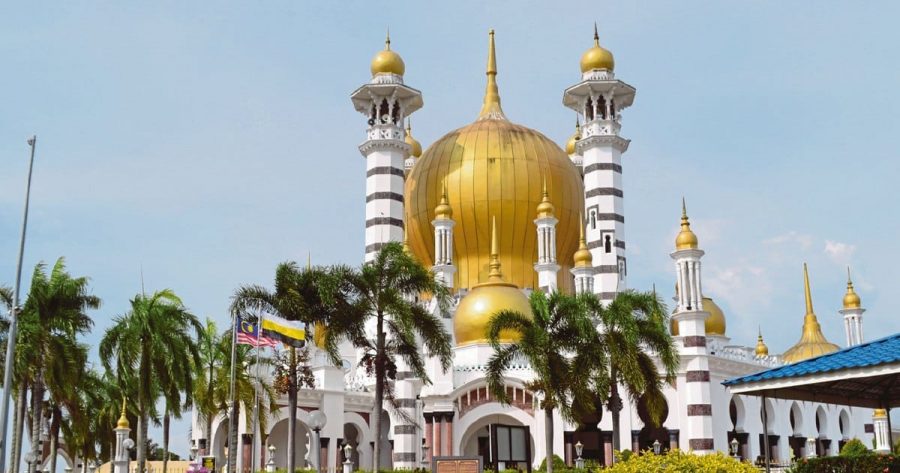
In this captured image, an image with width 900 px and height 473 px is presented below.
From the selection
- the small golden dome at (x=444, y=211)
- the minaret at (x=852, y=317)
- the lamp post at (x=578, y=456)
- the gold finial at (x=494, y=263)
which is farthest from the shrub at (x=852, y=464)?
the minaret at (x=852, y=317)

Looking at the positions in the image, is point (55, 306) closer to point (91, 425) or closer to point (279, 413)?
point (279, 413)

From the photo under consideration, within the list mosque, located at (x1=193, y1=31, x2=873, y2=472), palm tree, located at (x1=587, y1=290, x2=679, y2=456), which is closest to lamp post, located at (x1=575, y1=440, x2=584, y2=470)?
mosque, located at (x1=193, y1=31, x2=873, y2=472)

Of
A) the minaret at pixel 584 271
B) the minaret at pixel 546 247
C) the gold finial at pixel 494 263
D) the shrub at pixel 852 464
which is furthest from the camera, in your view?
the minaret at pixel 546 247

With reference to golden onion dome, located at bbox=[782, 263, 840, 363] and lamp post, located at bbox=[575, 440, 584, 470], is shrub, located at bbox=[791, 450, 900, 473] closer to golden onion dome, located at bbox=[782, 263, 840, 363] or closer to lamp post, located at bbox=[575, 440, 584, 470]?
lamp post, located at bbox=[575, 440, 584, 470]

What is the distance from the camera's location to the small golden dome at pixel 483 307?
50.4 meters

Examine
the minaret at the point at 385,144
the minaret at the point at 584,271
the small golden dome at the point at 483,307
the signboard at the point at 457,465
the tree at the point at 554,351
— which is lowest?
the signboard at the point at 457,465

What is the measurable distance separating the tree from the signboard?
3818 millimetres

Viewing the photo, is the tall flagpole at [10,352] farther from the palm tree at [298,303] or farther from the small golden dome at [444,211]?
the small golden dome at [444,211]

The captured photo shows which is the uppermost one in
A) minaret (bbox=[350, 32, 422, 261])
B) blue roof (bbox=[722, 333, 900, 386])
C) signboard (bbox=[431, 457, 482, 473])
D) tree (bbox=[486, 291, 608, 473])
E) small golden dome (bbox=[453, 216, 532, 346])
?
minaret (bbox=[350, 32, 422, 261])

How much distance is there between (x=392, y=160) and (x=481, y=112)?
10.9 meters

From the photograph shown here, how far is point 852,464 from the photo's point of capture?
66.1ft

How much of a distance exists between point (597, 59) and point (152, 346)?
35.4 m

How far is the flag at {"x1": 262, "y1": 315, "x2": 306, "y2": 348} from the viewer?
32.9 metres

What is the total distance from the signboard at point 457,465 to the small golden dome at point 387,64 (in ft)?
115
